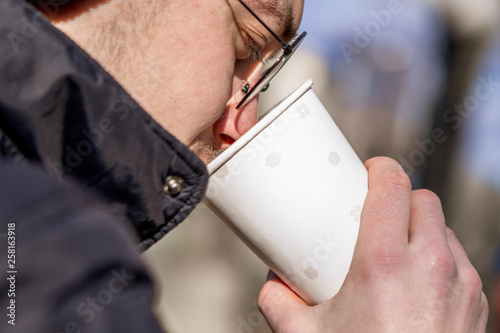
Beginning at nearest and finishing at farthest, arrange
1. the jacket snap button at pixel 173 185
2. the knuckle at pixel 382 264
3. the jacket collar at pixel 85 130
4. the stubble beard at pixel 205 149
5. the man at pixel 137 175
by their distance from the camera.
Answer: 1. the man at pixel 137 175
2. the jacket collar at pixel 85 130
3. the jacket snap button at pixel 173 185
4. the knuckle at pixel 382 264
5. the stubble beard at pixel 205 149

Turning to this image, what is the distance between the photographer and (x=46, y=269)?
0.46 metres

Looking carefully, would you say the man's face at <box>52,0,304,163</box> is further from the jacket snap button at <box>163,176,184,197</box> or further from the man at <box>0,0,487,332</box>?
the jacket snap button at <box>163,176,184,197</box>

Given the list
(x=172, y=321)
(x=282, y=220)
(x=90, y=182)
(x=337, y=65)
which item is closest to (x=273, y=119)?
(x=282, y=220)

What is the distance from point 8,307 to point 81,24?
2.68 ft

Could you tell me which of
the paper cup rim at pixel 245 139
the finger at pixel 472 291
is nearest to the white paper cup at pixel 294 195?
the paper cup rim at pixel 245 139

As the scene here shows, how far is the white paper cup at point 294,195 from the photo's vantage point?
117cm

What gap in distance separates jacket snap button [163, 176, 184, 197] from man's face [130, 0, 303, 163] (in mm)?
327

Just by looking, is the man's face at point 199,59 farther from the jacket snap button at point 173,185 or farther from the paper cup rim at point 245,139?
the jacket snap button at point 173,185

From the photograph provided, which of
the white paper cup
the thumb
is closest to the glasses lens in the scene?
the white paper cup

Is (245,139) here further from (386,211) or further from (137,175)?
(386,211)

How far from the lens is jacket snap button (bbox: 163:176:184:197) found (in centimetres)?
99

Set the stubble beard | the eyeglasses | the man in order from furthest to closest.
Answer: the eyeglasses
the stubble beard
the man

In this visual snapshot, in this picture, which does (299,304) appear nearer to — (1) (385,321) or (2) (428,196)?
(1) (385,321)

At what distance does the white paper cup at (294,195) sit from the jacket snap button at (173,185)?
0.16 m
